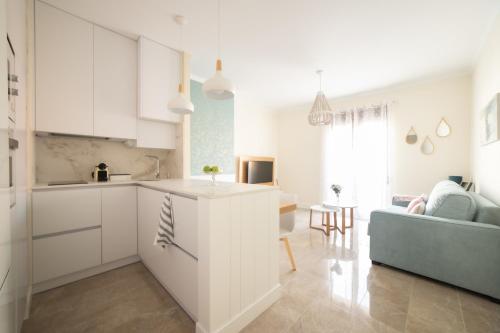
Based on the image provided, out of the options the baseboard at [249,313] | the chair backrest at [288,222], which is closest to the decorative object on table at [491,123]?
the chair backrest at [288,222]

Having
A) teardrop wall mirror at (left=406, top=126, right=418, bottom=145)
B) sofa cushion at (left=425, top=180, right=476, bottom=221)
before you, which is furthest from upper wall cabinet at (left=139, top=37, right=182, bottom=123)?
teardrop wall mirror at (left=406, top=126, right=418, bottom=145)

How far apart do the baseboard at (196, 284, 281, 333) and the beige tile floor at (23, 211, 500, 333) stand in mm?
38

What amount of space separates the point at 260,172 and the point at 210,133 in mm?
1699

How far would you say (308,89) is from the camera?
4152 millimetres

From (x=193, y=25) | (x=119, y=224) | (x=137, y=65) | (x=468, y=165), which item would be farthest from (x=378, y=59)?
(x=119, y=224)

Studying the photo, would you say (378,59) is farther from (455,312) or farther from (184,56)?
(455,312)

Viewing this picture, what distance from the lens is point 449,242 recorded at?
1.82 m

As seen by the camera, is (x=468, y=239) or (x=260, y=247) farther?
(x=468, y=239)

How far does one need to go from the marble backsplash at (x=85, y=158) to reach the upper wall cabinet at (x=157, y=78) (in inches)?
24.7

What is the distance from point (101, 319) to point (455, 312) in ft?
8.87

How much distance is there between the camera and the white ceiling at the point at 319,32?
194 centimetres

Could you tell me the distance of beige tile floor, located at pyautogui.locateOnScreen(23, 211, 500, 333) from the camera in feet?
4.63

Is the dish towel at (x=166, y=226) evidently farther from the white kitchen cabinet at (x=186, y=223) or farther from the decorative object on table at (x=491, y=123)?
the decorative object on table at (x=491, y=123)

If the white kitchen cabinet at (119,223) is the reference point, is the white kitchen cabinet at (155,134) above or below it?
above
